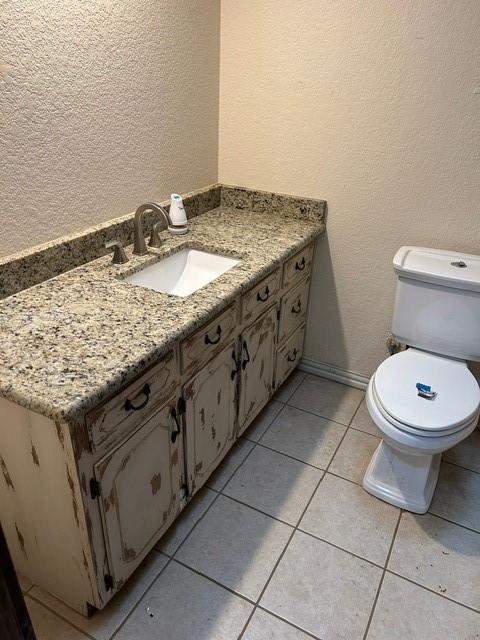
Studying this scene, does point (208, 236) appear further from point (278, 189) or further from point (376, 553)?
point (376, 553)

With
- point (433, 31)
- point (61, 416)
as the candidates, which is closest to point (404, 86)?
point (433, 31)

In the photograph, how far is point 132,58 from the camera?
1.61 metres

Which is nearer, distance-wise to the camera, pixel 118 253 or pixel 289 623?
pixel 289 623

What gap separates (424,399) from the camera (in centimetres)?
160

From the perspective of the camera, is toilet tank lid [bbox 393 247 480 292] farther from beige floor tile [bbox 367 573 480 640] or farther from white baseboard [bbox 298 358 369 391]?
beige floor tile [bbox 367 573 480 640]

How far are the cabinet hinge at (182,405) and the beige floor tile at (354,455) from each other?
80 centimetres

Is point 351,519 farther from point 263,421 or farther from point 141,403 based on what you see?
point 141,403

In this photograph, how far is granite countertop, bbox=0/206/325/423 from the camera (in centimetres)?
100

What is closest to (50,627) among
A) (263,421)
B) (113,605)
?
(113,605)

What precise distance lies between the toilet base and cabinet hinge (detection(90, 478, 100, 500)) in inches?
41.0

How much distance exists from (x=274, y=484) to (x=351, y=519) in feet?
1.01

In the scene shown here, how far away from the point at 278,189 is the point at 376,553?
60.2 inches

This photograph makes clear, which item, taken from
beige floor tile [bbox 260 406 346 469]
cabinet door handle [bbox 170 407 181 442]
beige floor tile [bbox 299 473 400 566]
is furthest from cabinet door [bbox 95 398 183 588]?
beige floor tile [bbox 260 406 346 469]

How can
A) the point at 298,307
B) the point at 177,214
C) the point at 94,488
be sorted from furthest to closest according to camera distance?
1. the point at 298,307
2. the point at 177,214
3. the point at 94,488
